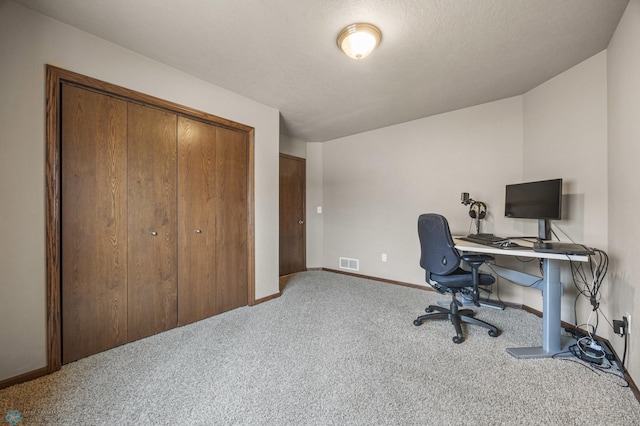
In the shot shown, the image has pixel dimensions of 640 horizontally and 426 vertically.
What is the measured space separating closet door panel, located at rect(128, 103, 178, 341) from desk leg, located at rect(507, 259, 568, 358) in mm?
2961

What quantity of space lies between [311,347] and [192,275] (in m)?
1.37

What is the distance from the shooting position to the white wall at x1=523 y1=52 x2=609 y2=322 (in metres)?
2.03

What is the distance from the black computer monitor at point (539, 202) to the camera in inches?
78.7

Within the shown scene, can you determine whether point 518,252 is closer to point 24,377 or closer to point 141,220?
point 141,220

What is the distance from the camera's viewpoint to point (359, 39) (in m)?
1.75

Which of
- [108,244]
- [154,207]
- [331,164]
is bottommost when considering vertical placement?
[108,244]

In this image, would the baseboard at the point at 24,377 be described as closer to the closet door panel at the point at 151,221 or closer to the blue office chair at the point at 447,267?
the closet door panel at the point at 151,221

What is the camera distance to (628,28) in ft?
5.16

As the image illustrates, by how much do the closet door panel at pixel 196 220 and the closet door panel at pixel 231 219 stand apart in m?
0.07

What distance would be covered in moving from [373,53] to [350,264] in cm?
314

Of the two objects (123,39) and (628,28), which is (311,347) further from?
(628,28)

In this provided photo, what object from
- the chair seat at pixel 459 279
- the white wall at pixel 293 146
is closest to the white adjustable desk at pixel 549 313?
the chair seat at pixel 459 279

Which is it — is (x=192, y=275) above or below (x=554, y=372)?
above

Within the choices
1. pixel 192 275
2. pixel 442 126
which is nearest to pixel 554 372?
pixel 442 126
